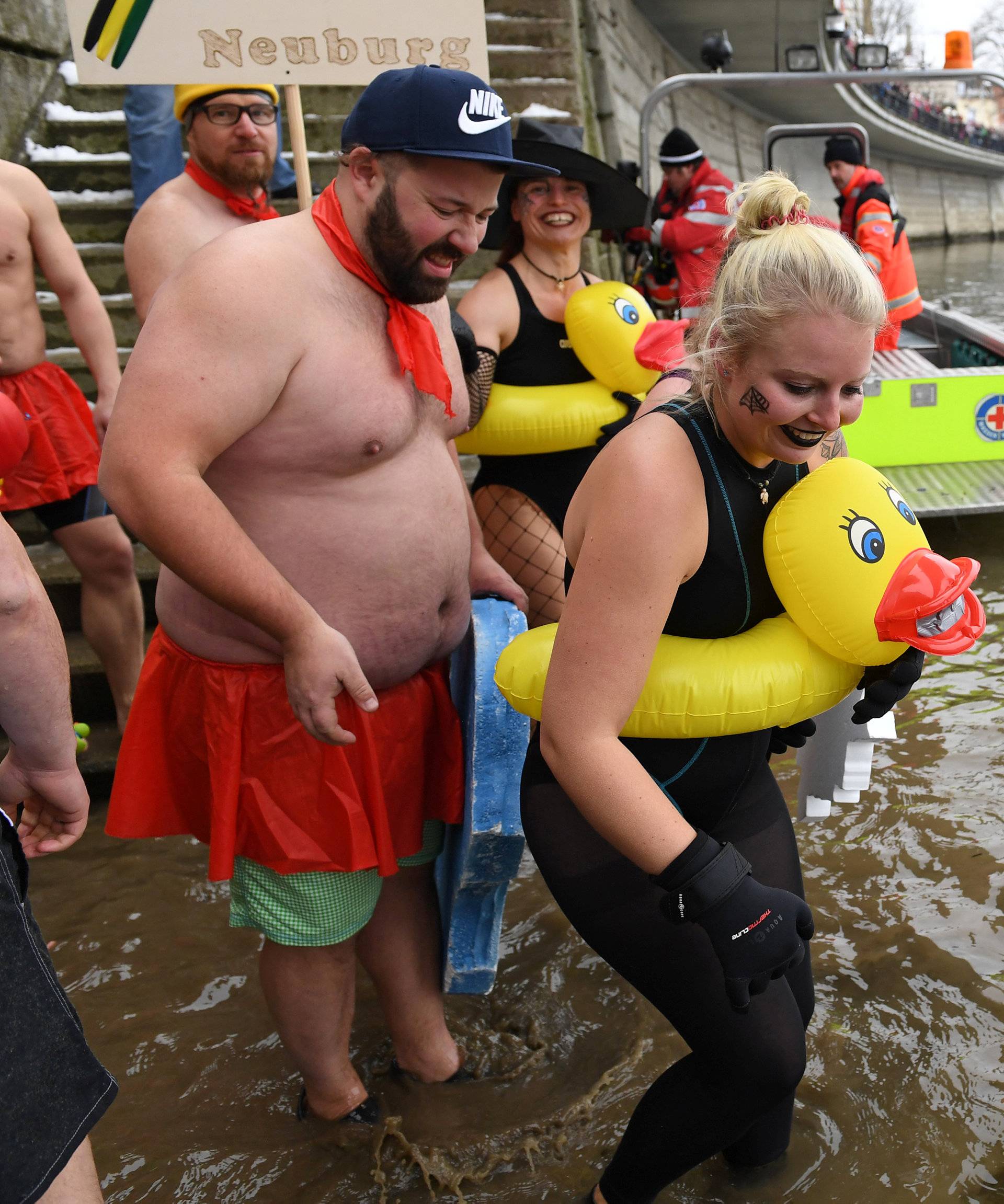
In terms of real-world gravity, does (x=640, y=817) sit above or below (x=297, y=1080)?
above

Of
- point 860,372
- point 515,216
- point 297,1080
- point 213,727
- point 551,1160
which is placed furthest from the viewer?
point 515,216

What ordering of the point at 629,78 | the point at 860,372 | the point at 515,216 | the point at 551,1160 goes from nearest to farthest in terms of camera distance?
the point at 860,372 → the point at 551,1160 → the point at 515,216 → the point at 629,78

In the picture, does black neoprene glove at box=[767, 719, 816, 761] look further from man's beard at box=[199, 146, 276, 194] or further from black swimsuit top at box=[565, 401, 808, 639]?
man's beard at box=[199, 146, 276, 194]

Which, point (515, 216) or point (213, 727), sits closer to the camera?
point (213, 727)

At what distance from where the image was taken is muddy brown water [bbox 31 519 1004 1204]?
2.25 metres

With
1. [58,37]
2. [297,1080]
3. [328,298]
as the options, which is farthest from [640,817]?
[58,37]

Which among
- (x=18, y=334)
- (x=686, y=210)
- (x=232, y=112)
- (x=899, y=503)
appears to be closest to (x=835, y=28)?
(x=686, y=210)

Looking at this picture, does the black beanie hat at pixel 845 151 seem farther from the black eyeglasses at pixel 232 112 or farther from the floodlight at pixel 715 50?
the black eyeglasses at pixel 232 112

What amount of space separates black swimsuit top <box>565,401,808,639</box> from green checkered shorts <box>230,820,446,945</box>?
834 millimetres

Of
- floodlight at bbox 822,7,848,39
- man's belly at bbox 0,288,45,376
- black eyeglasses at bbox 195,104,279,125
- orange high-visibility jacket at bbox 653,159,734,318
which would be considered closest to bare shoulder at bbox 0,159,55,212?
man's belly at bbox 0,288,45,376

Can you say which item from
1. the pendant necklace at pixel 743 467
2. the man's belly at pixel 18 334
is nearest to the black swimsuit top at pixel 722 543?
the pendant necklace at pixel 743 467

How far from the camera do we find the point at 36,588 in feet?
5.14

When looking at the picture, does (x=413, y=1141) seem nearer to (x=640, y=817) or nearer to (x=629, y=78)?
(x=640, y=817)

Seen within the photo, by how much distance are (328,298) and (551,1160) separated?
5.80 ft
